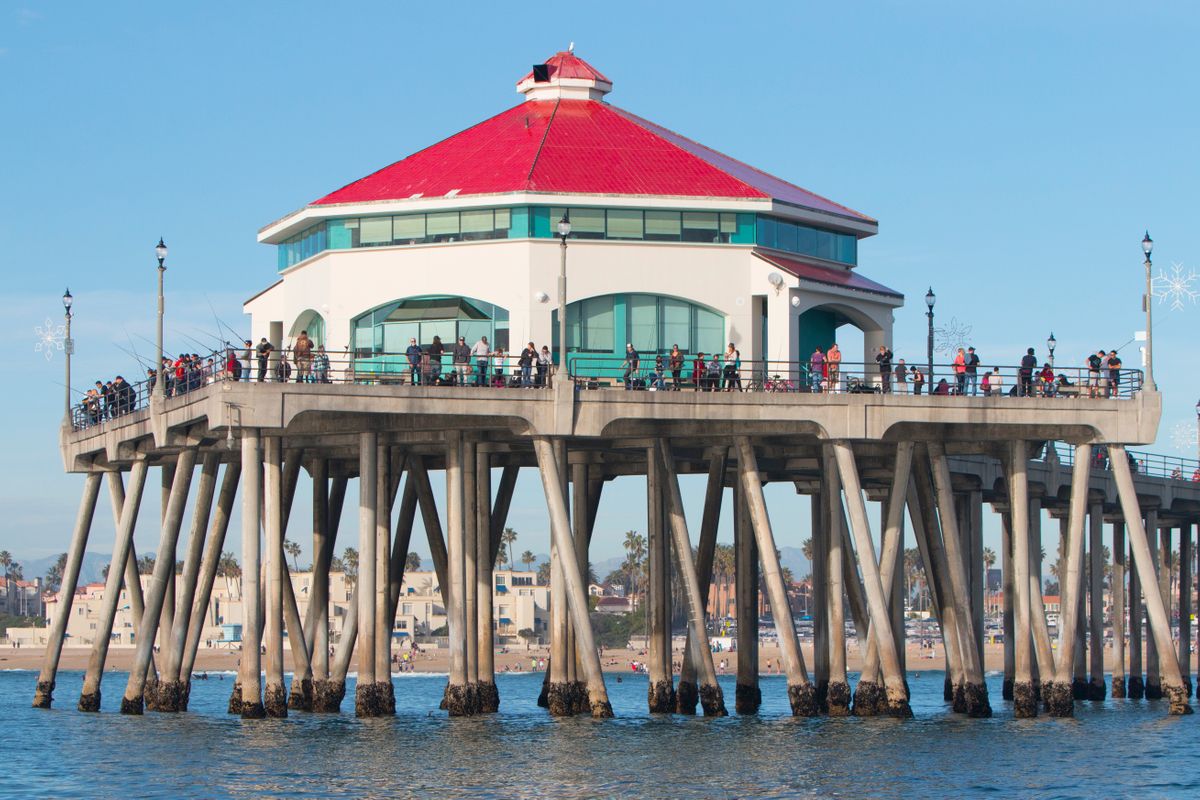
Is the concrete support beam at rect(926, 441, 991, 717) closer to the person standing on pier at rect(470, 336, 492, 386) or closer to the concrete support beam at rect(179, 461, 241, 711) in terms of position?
the person standing on pier at rect(470, 336, 492, 386)

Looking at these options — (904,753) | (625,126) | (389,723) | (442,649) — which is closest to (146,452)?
(389,723)

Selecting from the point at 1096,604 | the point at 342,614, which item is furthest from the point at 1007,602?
the point at 342,614

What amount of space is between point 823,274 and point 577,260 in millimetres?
7194

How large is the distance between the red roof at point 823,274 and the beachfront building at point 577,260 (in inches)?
3.9

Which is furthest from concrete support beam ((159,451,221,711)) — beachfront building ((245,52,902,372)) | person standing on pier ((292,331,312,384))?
person standing on pier ((292,331,312,384))

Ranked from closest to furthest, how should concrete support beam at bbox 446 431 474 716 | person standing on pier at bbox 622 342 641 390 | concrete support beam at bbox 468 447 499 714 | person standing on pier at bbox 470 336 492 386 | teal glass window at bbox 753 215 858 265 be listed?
person standing on pier at bbox 470 336 492 386, person standing on pier at bbox 622 342 641 390, concrete support beam at bbox 446 431 474 716, concrete support beam at bbox 468 447 499 714, teal glass window at bbox 753 215 858 265

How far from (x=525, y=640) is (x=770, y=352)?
12769cm

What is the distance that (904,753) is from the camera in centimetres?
4984

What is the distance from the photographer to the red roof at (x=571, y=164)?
5872 cm

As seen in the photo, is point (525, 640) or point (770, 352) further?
point (525, 640)

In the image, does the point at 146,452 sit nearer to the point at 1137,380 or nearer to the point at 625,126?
the point at 625,126

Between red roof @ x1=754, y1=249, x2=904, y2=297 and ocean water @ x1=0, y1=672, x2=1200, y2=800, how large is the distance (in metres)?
11.7

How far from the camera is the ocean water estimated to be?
44.5 m

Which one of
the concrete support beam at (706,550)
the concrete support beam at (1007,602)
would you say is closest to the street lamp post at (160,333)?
the concrete support beam at (706,550)
